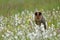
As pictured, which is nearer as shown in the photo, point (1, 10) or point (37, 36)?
point (37, 36)

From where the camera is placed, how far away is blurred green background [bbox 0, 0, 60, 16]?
54.3ft

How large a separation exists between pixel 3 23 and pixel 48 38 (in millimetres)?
4156

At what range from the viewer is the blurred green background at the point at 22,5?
1656 cm

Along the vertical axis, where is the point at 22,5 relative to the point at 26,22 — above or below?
above

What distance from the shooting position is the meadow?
27.2 ft

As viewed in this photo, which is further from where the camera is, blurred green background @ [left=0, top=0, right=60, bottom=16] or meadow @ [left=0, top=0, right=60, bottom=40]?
blurred green background @ [left=0, top=0, right=60, bottom=16]

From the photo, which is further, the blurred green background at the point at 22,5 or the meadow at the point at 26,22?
the blurred green background at the point at 22,5

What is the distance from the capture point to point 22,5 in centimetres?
1847

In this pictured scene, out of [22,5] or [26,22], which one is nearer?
[26,22]

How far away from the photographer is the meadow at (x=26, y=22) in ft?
27.2

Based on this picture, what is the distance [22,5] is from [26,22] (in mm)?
6611

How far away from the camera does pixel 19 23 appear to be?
37.7 ft

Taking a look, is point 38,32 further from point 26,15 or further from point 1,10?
point 1,10

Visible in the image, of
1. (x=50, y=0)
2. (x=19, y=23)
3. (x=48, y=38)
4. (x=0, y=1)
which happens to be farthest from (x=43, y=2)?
(x=48, y=38)
